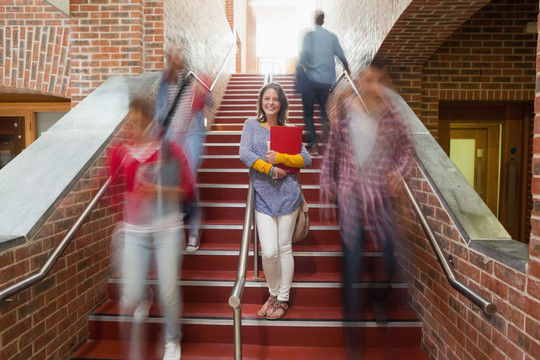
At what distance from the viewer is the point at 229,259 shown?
325 cm

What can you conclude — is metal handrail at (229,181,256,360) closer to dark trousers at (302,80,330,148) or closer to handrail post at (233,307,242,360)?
handrail post at (233,307,242,360)

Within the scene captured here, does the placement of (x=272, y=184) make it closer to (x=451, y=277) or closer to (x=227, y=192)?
(x=451, y=277)

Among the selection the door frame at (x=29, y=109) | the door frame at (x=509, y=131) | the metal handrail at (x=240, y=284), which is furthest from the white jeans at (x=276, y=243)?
the door frame at (x=29, y=109)

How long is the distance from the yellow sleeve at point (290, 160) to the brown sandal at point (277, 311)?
1017mm

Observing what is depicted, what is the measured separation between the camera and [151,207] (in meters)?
2.18

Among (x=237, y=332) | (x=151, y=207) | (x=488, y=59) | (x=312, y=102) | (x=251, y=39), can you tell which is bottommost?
(x=237, y=332)

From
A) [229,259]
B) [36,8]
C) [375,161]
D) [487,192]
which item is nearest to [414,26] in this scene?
[375,161]

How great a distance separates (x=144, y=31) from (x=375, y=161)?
333 cm

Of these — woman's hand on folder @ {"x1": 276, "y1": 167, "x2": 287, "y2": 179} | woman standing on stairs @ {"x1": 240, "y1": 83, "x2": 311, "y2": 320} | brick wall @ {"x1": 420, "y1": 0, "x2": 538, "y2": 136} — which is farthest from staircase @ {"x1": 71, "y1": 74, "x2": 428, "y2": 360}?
brick wall @ {"x1": 420, "y1": 0, "x2": 538, "y2": 136}

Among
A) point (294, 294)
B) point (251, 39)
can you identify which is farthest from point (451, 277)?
point (251, 39)

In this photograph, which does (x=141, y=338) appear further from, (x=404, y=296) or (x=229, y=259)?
(x=404, y=296)

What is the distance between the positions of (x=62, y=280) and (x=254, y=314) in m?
1.31

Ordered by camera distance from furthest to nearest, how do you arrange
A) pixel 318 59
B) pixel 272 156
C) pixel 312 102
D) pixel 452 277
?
pixel 312 102 < pixel 318 59 < pixel 272 156 < pixel 452 277

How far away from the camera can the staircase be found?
8.60 feet
